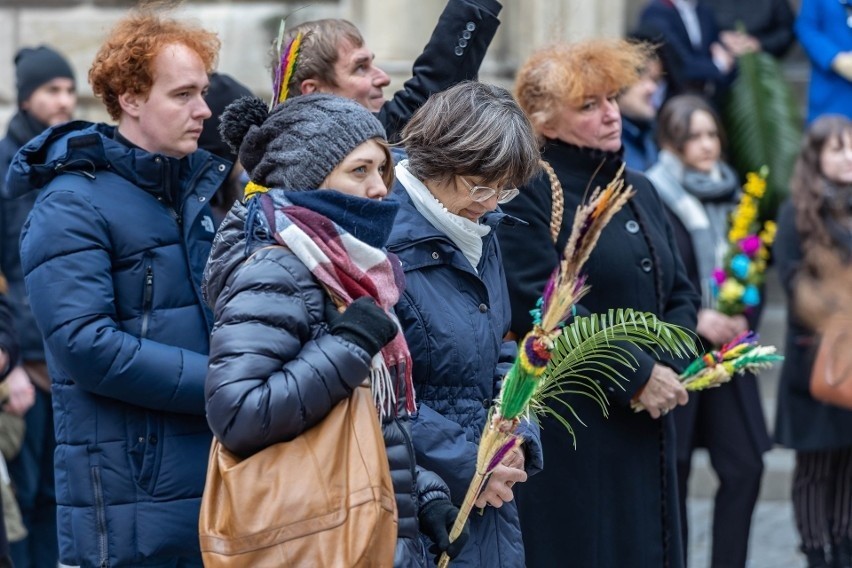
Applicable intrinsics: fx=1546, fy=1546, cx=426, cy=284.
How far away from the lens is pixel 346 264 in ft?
10.3

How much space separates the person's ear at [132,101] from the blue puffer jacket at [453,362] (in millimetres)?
794

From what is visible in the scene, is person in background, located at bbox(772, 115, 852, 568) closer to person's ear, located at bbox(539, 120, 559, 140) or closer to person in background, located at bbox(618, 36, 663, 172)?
person in background, located at bbox(618, 36, 663, 172)

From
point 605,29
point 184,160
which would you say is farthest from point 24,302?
point 605,29

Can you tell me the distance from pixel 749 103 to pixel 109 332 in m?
5.17

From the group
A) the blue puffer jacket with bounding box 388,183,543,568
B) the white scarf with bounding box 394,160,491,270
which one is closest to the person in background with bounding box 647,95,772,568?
the blue puffer jacket with bounding box 388,183,543,568

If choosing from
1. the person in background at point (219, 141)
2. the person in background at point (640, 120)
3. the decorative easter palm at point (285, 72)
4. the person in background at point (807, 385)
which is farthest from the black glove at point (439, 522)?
the person in background at point (640, 120)

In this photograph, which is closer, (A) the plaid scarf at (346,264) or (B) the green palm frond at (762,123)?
(A) the plaid scarf at (346,264)

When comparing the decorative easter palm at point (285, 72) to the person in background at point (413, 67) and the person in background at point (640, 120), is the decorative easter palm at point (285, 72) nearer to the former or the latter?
the person in background at point (413, 67)

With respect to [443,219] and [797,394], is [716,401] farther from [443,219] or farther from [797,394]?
[443,219]

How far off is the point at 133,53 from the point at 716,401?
2960 millimetres

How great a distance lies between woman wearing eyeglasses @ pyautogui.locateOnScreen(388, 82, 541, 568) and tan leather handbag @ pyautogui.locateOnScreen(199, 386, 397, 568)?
504 mm

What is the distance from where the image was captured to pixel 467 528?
3.51 meters

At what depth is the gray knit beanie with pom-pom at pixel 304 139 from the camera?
3240 mm

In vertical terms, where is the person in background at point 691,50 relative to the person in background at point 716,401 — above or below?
above
